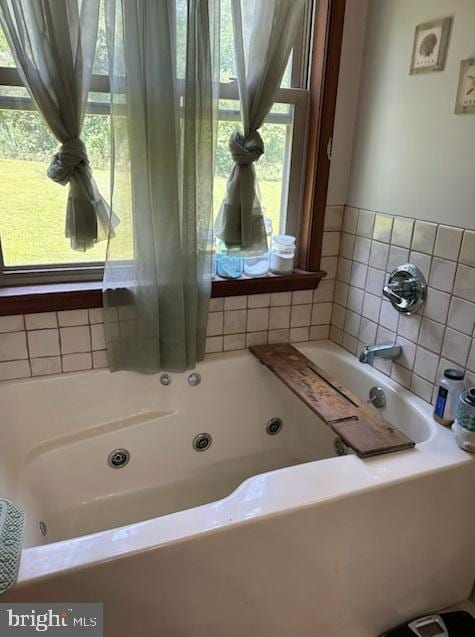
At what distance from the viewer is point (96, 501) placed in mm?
1638

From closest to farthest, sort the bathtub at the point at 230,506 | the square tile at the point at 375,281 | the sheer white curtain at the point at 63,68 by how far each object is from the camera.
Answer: the bathtub at the point at 230,506
the sheer white curtain at the point at 63,68
the square tile at the point at 375,281

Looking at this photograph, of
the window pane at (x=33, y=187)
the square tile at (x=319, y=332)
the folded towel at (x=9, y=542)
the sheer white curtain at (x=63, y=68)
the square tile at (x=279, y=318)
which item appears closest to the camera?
the folded towel at (x=9, y=542)

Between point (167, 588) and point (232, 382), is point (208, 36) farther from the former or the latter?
point (167, 588)

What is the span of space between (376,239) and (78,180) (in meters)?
1.02

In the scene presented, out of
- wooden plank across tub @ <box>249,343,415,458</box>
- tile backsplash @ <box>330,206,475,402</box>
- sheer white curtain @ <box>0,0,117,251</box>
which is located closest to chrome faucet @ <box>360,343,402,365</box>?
tile backsplash @ <box>330,206,475,402</box>

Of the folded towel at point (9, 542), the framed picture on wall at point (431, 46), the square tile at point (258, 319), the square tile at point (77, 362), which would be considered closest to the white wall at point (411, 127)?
the framed picture on wall at point (431, 46)

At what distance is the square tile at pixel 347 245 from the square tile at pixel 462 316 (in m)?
0.50

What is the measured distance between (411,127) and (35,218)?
4.13ft

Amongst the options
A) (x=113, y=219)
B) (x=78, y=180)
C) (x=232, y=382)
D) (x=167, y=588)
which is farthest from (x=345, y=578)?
(x=78, y=180)

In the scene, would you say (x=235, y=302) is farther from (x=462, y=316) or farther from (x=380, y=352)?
(x=462, y=316)

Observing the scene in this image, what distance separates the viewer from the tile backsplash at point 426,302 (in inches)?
53.6

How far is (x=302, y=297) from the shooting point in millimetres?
1896

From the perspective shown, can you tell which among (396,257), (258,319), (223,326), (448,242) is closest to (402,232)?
(396,257)

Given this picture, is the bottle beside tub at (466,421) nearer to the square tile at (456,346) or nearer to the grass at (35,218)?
the square tile at (456,346)
